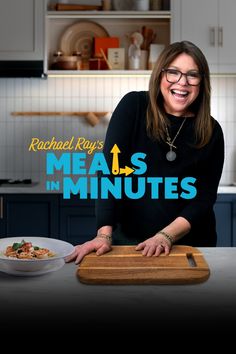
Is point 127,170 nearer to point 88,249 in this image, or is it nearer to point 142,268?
point 88,249

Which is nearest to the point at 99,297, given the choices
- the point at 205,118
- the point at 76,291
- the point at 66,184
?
the point at 76,291

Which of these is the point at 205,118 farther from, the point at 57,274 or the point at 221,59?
the point at 221,59

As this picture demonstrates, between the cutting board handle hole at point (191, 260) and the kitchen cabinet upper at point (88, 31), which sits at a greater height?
the kitchen cabinet upper at point (88, 31)

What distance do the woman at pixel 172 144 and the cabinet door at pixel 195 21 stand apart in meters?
1.84

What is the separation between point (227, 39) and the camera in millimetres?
3543

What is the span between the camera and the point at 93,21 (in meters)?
3.80

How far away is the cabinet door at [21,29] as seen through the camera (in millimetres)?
3553

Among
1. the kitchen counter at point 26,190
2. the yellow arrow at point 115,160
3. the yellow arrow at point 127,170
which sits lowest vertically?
the kitchen counter at point 26,190

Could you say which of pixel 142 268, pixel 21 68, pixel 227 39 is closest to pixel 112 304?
pixel 142 268

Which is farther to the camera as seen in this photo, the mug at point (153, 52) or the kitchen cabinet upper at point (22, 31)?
the mug at point (153, 52)

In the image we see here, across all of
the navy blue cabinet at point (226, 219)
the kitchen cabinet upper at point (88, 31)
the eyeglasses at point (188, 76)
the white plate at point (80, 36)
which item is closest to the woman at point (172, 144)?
the eyeglasses at point (188, 76)

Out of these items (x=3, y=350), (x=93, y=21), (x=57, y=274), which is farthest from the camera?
(x=93, y=21)

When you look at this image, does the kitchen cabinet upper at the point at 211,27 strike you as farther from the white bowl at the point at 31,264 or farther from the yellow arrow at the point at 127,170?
the white bowl at the point at 31,264

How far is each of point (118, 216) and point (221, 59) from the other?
207 cm
